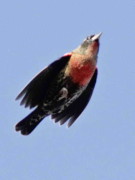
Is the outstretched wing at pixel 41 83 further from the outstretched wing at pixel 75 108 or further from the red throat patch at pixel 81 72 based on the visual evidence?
the outstretched wing at pixel 75 108

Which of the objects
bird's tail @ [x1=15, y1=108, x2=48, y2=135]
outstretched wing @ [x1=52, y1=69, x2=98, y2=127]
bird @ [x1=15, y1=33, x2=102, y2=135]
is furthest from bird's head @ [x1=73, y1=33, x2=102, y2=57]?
bird's tail @ [x1=15, y1=108, x2=48, y2=135]

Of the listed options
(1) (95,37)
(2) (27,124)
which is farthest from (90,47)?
(2) (27,124)

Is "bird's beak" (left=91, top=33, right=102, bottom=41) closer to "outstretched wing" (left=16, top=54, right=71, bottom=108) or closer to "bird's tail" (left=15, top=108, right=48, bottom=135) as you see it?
"outstretched wing" (left=16, top=54, right=71, bottom=108)

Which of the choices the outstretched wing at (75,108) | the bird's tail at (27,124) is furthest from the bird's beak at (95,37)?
the bird's tail at (27,124)

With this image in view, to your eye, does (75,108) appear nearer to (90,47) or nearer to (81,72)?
(81,72)

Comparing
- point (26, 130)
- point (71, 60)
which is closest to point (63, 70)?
point (71, 60)

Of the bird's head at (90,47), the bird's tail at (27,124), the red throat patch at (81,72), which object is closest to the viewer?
the red throat patch at (81,72)

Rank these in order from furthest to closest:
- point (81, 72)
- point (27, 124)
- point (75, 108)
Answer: point (75, 108), point (27, 124), point (81, 72)
